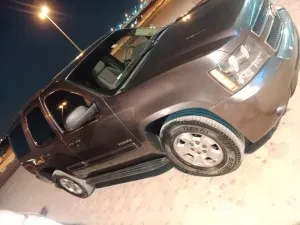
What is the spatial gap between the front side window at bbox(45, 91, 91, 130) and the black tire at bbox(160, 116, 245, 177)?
128 centimetres

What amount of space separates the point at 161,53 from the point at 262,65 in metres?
0.99

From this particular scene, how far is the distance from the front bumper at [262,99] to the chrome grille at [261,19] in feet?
0.87

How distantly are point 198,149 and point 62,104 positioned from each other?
6.18 feet

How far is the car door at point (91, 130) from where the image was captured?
3.35 meters

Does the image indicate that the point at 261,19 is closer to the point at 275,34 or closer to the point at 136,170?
the point at 275,34

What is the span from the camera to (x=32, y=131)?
446 cm

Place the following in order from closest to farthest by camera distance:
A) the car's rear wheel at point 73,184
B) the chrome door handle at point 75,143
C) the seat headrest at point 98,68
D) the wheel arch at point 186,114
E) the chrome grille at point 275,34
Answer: the wheel arch at point 186,114, the chrome grille at point 275,34, the chrome door handle at point 75,143, the seat headrest at point 98,68, the car's rear wheel at point 73,184

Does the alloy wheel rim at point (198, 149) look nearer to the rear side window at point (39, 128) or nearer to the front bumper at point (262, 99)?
the front bumper at point (262, 99)

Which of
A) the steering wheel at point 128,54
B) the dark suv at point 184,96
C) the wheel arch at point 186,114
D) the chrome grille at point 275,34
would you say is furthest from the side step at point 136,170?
the chrome grille at point 275,34

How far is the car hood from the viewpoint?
2.78 meters

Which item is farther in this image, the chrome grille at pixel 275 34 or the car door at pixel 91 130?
the car door at pixel 91 130

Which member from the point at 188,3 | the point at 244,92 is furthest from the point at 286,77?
the point at 188,3

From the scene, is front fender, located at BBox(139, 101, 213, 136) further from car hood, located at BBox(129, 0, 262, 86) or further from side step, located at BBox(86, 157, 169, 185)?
side step, located at BBox(86, 157, 169, 185)

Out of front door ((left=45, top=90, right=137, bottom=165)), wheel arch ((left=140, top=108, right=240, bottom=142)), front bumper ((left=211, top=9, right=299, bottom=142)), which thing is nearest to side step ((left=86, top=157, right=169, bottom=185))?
front door ((left=45, top=90, right=137, bottom=165))
